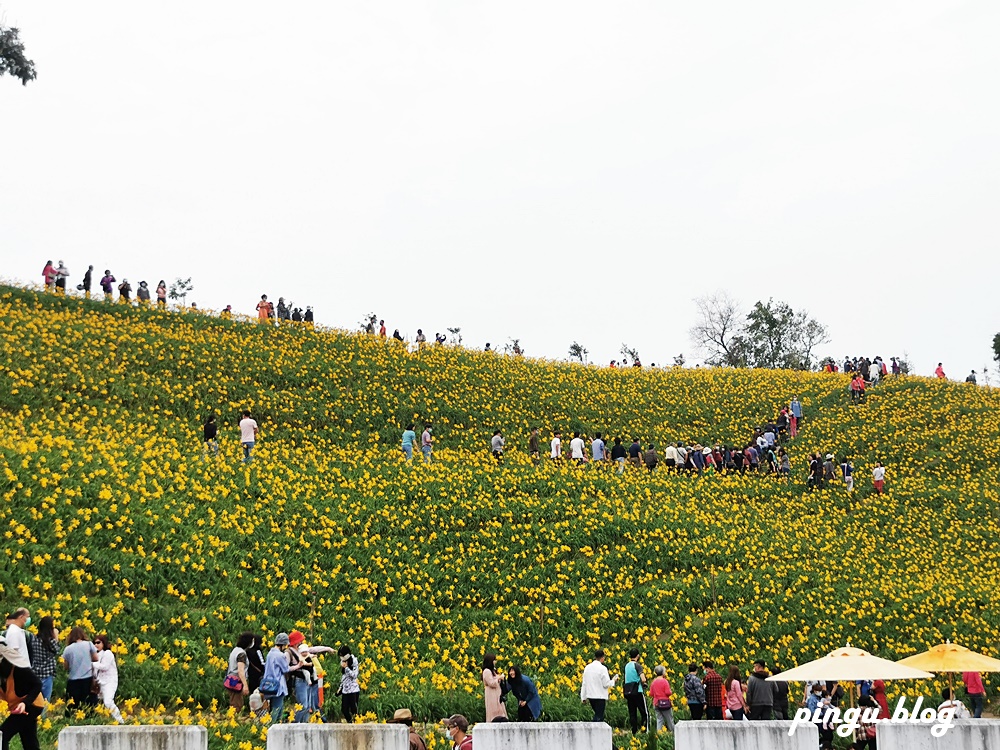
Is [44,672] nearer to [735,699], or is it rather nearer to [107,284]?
[735,699]

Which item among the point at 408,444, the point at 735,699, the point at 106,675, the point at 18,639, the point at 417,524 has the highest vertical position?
the point at 408,444

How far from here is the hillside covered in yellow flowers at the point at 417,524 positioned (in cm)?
1988

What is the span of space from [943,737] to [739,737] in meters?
1.52

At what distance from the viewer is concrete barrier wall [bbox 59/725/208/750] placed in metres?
6.84

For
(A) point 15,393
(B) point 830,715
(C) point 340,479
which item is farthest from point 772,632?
(A) point 15,393

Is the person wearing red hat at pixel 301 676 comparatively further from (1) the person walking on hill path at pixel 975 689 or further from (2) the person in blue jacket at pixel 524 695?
(1) the person walking on hill path at pixel 975 689

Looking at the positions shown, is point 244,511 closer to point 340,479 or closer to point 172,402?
point 340,479

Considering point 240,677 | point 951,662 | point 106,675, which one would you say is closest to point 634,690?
point 951,662

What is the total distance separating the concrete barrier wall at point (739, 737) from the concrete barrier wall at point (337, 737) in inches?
80.0

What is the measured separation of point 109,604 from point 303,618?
12.3 ft

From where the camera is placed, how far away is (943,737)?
769 centimetres

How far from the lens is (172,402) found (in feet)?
114

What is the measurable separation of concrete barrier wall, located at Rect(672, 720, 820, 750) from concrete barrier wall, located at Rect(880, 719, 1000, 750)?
550 mm

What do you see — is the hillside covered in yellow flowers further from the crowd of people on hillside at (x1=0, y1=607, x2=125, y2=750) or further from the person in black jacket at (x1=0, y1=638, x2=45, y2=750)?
the person in black jacket at (x1=0, y1=638, x2=45, y2=750)
